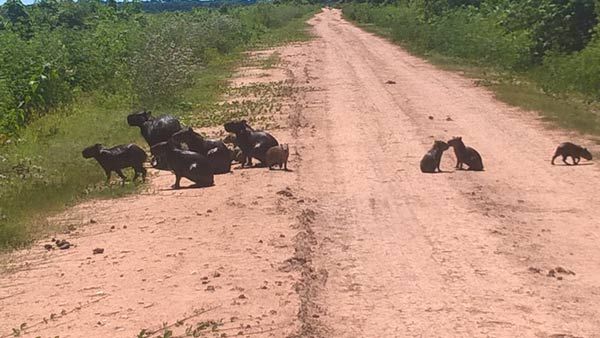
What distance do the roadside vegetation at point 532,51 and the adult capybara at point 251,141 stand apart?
6.05 meters

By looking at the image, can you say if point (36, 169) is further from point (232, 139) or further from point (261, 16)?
point (261, 16)

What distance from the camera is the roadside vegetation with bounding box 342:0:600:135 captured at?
1798 centimetres

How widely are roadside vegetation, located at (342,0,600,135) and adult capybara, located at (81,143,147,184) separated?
25.9ft

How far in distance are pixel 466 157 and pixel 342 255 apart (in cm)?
442

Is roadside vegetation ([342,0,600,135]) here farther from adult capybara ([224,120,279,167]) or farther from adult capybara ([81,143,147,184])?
adult capybara ([81,143,147,184])

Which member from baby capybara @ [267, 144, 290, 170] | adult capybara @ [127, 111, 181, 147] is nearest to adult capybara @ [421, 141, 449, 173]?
baby capybara @ [267, 144, 290, 170]

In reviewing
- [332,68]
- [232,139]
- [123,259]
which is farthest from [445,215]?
[332,68]

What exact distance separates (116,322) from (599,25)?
671 inches

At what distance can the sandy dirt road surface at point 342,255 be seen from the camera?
5992 mm

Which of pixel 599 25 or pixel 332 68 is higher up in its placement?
pixel 599 25

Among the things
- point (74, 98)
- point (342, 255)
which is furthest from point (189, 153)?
point (74, 98)

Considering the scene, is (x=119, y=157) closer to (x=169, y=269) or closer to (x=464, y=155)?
(x=169, y=269)

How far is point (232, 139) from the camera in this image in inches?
512

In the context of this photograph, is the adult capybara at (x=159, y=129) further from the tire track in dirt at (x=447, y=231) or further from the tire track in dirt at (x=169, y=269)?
the tire track in dirt at (x=447, y=231)
